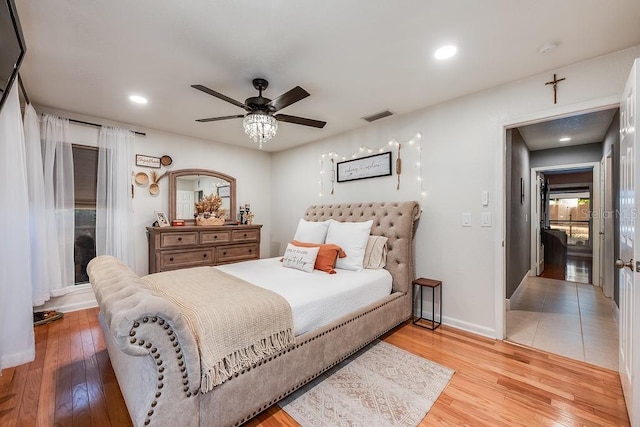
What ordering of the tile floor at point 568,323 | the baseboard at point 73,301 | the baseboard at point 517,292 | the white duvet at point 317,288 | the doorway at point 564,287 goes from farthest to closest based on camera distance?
1. the baseboard at point 517,292
2. the baseboard at point 73,301
3. the doorway at point 564,287
4. the tile floor at point 568,323
5. the white duvet at point 317,288

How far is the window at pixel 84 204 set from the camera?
339 cm

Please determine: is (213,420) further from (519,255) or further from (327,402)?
(519,255)

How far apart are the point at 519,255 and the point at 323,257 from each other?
3.32 meters

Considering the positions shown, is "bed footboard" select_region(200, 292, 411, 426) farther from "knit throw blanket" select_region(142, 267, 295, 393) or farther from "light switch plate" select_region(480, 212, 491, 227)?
"light switch plate" select_region(480, 212, 491, 227)

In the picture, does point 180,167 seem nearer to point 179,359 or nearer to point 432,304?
point 179,359

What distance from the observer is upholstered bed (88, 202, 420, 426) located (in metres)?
1.13

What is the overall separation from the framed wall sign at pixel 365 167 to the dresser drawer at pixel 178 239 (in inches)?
87.7

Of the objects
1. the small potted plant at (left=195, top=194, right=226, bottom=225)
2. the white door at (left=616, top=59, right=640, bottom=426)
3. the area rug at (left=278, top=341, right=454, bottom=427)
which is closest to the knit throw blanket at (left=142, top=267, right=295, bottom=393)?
the area rug at (left=278, top=341, right=454, bottom=427)

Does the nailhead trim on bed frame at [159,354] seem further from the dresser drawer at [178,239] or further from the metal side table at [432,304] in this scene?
the dresser drawer at [178,239]

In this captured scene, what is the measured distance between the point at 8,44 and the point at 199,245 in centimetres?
275

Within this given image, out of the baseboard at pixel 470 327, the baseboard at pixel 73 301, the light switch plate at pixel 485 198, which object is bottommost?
Result: the baseboard at pixel 470 327

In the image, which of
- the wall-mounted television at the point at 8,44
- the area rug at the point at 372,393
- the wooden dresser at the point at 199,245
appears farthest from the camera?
the wooden dresser at the point at 199,245

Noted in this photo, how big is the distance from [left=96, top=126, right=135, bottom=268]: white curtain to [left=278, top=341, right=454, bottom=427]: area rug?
3.05m

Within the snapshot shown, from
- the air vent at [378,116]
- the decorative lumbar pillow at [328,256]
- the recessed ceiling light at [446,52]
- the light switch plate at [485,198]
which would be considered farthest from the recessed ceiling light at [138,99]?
the light switch plate at [485,198]
